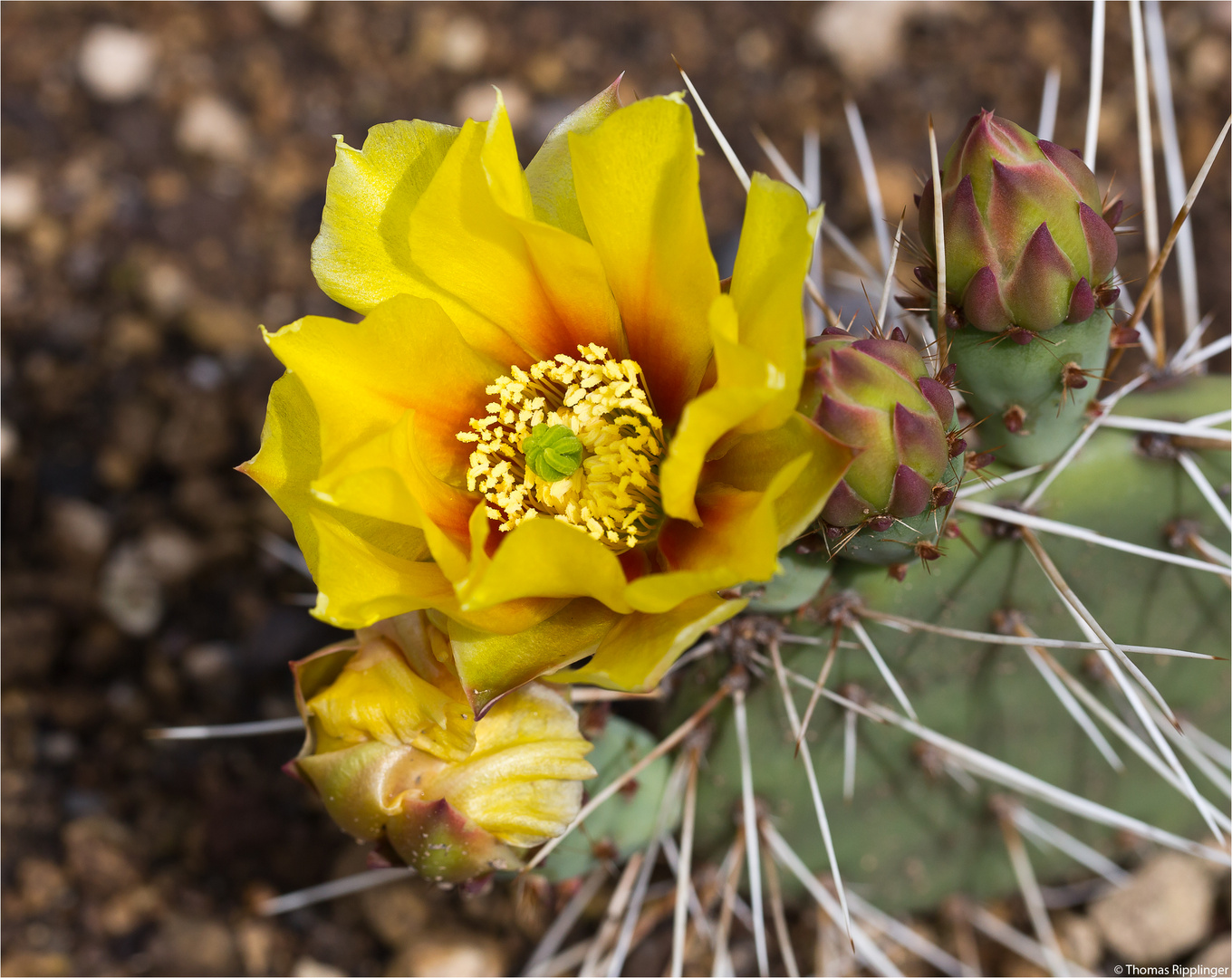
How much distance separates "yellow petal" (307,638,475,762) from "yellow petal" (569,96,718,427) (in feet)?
1.17

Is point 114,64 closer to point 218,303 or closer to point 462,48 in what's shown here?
point 218,303

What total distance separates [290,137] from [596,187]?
5.93 ft

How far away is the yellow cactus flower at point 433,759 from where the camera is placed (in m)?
0.94

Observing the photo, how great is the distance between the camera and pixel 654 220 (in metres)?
0.81

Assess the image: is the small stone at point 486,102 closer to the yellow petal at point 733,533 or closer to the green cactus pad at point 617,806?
the green cactus pad at point 617,806

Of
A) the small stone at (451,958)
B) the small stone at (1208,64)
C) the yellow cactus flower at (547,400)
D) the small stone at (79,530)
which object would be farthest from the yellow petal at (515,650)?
the small stone at (1208,64)

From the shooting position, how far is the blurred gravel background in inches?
68.1

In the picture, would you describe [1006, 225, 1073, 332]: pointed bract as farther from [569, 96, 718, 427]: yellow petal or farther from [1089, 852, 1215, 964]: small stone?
[1089, 852, 1215, 964]: small stone

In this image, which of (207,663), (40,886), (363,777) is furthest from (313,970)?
(363,777)

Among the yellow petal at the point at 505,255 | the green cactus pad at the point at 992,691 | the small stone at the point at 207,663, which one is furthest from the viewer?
the small stone at the point at 207,663

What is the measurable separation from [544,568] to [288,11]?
7.04 feet

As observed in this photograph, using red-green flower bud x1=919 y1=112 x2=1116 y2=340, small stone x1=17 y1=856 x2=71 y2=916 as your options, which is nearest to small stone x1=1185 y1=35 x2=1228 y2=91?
red-green flower bud x1=919 y1=112 x2=1116 y2=340

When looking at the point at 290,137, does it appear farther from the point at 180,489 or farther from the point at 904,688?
the point at 904,688

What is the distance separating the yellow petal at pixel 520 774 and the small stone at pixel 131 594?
1.25 metres
